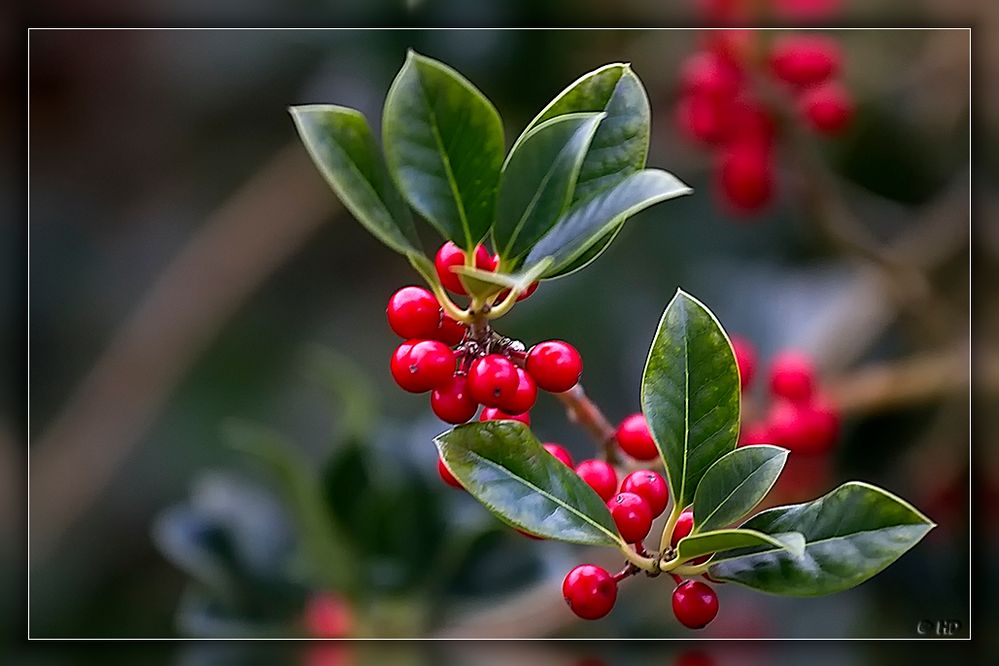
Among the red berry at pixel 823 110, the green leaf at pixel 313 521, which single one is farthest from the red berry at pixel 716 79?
the green leaf at pixel 313 521

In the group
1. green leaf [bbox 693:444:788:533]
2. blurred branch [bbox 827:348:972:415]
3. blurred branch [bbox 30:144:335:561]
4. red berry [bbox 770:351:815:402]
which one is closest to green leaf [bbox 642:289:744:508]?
green leaf [bbox 693:444:788:533]

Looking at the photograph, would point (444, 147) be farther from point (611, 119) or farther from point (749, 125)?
point (749, 125)

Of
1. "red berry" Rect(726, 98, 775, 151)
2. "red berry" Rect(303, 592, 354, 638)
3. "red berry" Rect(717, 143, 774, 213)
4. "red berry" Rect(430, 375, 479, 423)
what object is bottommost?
"red berry" Rect(303, 592, 354, 638)

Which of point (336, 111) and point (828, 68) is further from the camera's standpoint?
point (828, 68)

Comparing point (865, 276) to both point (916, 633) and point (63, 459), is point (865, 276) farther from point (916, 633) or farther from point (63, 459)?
point (63, 459)

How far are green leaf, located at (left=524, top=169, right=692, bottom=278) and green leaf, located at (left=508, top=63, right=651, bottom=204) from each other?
11mm

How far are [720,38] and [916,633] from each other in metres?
0.71

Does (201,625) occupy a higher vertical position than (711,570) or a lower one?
lower

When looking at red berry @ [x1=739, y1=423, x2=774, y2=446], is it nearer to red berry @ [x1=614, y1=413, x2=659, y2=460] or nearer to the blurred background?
the blurred background

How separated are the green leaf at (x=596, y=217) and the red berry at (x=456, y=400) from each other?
8cm

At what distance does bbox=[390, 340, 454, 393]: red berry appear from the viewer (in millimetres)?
586

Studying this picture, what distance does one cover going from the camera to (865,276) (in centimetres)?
143

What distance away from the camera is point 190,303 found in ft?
5.58

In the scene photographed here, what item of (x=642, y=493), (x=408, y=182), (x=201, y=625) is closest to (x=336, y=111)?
(x=408, y=182)
